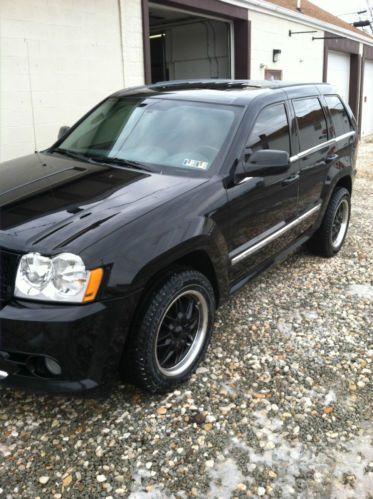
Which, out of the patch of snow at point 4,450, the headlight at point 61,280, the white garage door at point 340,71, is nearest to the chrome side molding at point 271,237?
the headlight at point 61,280

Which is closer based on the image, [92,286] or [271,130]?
[92,286]

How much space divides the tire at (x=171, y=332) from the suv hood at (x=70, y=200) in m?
0.49

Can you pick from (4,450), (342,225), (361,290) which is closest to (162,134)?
(4,450)

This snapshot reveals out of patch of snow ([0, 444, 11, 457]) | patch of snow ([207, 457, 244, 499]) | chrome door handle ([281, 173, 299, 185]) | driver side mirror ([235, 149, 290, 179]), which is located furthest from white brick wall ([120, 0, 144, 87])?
patch of snow ([207, 457, 244, 499])

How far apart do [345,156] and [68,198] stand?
140 inches

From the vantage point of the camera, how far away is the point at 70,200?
2816mm

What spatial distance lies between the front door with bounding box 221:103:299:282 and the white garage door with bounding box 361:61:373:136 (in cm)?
1828

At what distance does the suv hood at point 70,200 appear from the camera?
2441 millimetres

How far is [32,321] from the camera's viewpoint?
2301 millimetres

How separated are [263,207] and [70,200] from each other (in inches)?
60.9

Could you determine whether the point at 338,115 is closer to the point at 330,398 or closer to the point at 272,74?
the point at 330,398

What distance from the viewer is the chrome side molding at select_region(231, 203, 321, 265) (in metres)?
3.54

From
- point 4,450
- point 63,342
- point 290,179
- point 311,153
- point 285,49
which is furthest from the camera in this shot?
point 285,49

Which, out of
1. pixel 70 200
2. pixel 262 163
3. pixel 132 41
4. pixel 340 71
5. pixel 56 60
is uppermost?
pixel 340 71
